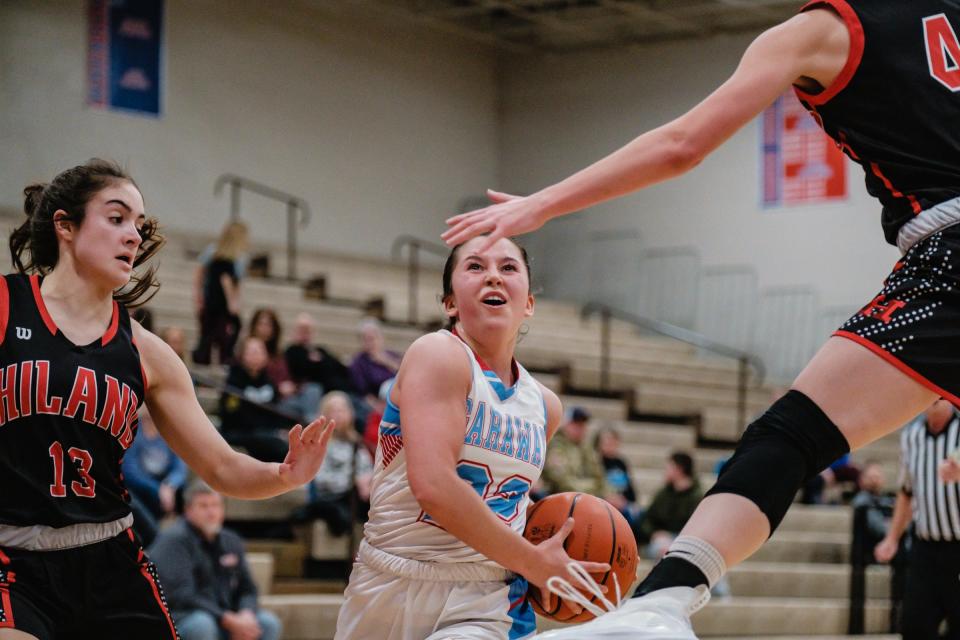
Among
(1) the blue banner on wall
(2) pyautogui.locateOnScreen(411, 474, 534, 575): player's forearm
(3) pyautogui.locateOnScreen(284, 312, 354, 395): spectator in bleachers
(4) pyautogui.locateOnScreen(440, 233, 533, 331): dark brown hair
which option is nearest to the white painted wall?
(1) the blue banner on wall

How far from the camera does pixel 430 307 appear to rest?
16047mm

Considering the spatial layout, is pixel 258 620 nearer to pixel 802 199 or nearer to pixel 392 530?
pixel 392 530

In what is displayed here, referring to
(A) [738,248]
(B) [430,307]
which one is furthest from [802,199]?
(B) [430,307]

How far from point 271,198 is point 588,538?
1424 cm

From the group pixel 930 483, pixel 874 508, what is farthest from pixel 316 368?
pixel 930 483

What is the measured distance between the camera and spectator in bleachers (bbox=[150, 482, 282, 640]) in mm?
6719

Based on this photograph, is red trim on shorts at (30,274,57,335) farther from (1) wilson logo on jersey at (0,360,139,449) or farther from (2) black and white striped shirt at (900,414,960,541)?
(2) black and white striped shirt at (900,414,960,541)

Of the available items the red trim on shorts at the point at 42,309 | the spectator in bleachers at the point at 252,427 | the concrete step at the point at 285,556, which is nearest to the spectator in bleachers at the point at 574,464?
the concrete step at the point at 285,556

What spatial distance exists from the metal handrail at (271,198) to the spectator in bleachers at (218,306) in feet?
15.9

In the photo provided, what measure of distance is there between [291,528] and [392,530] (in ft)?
18.0

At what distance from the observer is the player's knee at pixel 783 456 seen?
2812 mm

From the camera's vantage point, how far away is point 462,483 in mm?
3180

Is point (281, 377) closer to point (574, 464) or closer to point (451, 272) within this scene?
point (574, 464)

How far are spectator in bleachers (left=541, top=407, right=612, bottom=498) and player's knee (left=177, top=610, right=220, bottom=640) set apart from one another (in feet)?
10.9
